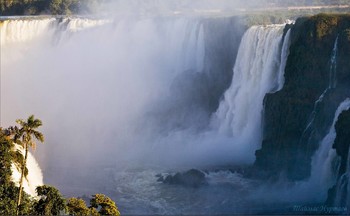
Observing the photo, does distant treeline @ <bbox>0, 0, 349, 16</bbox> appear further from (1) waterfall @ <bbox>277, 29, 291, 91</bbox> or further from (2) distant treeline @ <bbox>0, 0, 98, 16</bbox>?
(1) waterfall @ <bbox>277, 29, 291, 91</bbox>

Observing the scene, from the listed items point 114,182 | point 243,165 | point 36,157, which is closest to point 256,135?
point 243,165

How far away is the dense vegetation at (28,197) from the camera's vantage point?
70.2 feet

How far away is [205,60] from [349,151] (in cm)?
1882

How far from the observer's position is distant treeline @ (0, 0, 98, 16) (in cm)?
6931

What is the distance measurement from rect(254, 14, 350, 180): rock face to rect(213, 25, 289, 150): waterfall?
1963 millimetres

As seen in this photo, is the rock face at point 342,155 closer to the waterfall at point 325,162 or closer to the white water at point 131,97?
the waterfall at point 325,162

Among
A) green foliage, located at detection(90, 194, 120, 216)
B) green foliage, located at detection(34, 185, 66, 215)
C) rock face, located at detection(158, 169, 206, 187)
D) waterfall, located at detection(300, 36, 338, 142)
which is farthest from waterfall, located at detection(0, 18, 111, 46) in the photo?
green foliage, located at detection(90, 194, 120, 216)

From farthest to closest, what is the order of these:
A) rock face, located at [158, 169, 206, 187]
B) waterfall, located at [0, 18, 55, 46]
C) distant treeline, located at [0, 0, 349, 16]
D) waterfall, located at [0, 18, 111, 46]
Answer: distant treeline, located at [0, 0, 349, 16], waterfall, located at [0, 18, 55, 46], waterfall, located at [0, 18, 111, 46], rock face, located at [158, 169, 206, 187]

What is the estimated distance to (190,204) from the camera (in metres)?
30.3

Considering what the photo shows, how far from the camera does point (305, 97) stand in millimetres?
31766

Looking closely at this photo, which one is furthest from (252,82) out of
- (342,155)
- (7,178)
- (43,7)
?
(43,7)

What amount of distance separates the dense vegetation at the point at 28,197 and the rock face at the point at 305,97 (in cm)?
1148

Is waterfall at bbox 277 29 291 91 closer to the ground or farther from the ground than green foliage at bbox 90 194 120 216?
farther from the ground

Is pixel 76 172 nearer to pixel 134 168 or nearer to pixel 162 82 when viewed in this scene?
pixel 134 168
